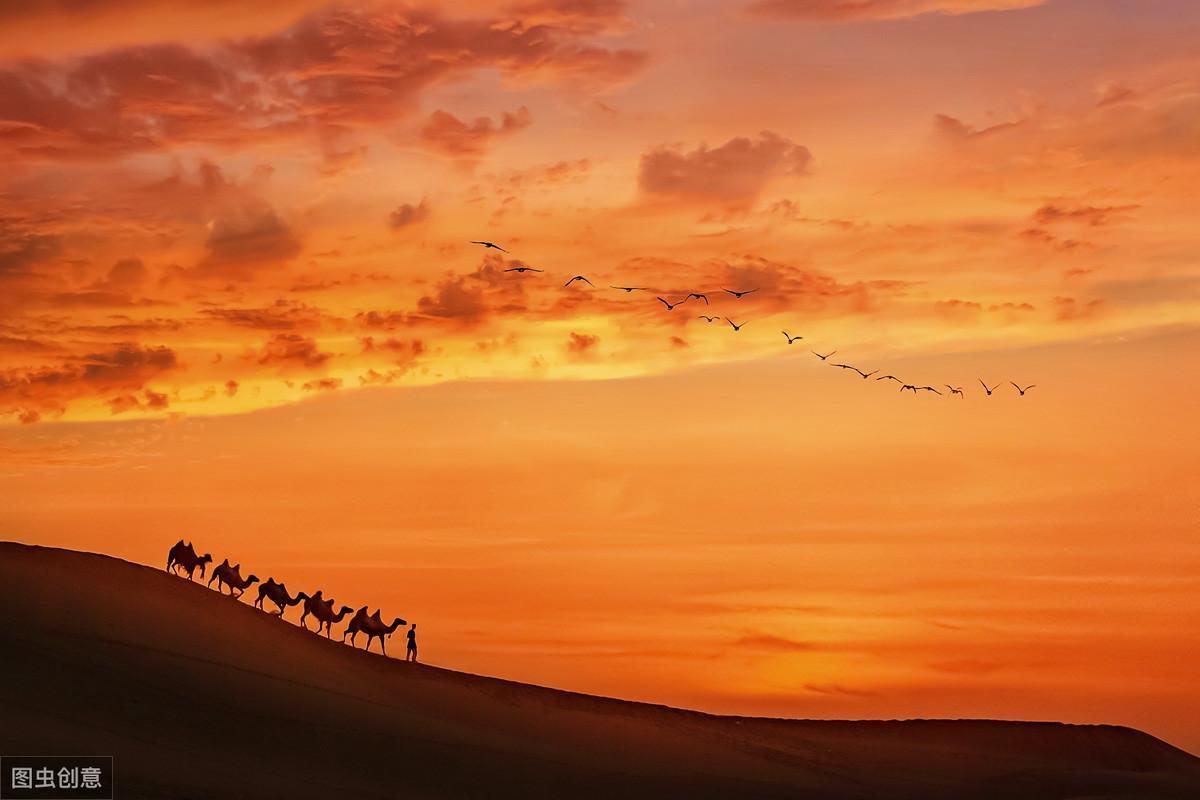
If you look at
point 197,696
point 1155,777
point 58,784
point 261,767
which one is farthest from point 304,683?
point 1155,777

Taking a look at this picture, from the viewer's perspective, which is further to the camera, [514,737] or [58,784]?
[514,737]

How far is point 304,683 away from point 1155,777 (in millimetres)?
47227

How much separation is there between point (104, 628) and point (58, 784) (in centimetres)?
1619

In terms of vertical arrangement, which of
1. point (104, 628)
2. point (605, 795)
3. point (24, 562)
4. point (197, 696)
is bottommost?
point (605, 795)

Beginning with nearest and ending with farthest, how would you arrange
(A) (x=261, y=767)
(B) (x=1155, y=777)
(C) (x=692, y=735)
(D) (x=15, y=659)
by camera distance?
(A) (x=261, y=767) → (D) (x=15, y=659) → (C) (x=692, y=735) → (B) (x=1155, y=777)

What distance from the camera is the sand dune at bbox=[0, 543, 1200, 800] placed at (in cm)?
4488

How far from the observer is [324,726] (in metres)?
50.9

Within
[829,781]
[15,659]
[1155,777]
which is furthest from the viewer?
[1155,777]

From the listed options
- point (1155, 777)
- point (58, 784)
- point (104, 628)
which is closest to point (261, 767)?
point (58, 784)

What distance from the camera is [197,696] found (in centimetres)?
5019

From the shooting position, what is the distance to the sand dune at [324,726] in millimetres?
44875

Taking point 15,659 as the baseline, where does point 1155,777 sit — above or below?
below

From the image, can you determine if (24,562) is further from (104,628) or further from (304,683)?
(304,683)

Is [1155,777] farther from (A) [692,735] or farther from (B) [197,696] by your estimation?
(B) [197,696]
